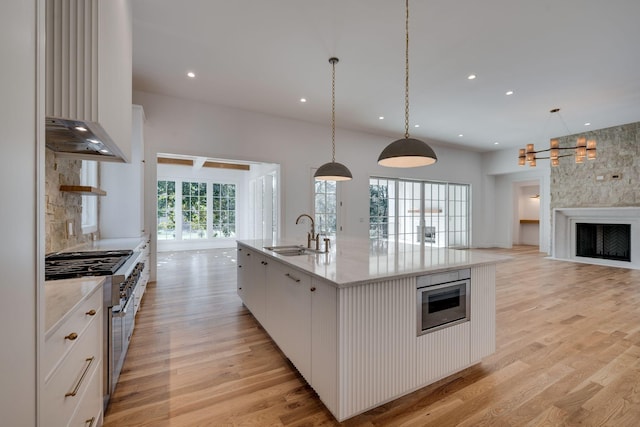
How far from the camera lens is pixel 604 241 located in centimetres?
674

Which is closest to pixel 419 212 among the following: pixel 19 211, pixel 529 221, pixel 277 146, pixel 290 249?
pixel 277 146

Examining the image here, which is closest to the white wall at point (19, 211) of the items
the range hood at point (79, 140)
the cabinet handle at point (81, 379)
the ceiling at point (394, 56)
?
the cabinet handle at point (81, 379)

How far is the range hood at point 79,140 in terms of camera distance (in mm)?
1527

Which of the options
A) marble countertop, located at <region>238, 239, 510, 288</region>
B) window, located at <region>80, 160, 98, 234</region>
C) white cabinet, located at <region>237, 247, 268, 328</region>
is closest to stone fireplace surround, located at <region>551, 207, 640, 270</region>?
marble countertop, located at <region>238, 239, 510, 288</region>

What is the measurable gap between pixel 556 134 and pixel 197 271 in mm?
9047

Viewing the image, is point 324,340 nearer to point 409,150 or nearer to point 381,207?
point 409,150

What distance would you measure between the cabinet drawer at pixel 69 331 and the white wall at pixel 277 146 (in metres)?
3.24

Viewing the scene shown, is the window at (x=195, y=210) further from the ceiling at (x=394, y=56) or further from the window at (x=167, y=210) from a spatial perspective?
the ceiling at (x=394, y=56)

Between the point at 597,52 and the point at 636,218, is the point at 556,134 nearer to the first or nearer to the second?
the point at 636,218

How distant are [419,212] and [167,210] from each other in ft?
25.0

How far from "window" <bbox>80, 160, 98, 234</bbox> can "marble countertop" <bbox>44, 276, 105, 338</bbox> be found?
215 centimetres

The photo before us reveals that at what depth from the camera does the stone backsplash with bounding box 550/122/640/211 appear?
6082mm

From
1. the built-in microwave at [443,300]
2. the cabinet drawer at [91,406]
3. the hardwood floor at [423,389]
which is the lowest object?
the hardwood floor at [423,389]

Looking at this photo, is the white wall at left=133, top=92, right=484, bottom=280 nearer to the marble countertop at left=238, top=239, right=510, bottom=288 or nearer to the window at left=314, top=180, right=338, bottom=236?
the window at left=314, top=180, right=338, bottom=236
